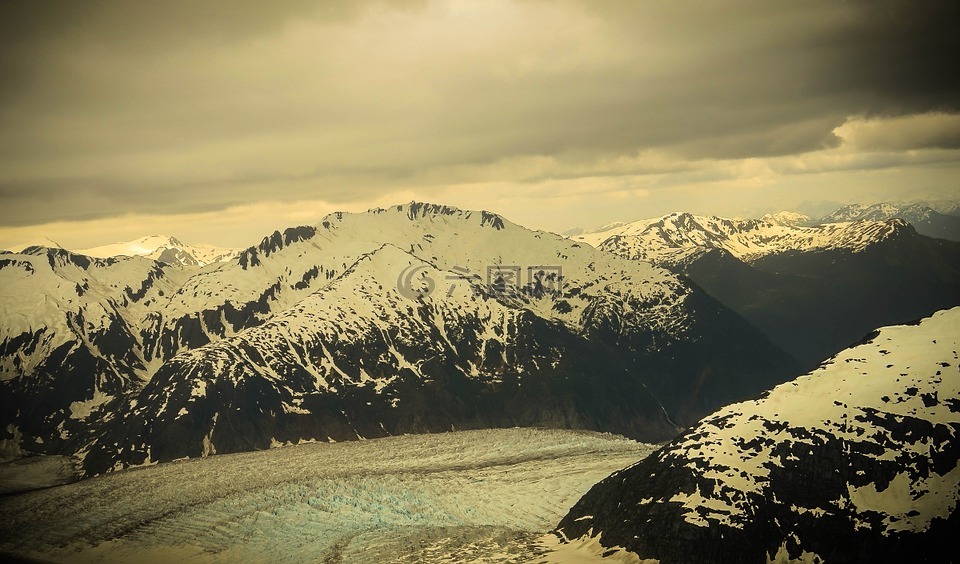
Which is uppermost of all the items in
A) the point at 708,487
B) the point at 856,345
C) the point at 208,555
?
the point at 856,345

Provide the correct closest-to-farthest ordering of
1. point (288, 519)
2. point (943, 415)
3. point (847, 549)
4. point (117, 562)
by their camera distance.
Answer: point (847, 549), point (943, 415), point (117, 562), point (288, 519)

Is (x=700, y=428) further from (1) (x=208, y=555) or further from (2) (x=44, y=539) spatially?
(2) (x=44, y=539)

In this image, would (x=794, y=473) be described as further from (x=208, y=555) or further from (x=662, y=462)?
(x=208, y=555)

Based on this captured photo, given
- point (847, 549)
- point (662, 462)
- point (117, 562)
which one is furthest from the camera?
point (117, 562)

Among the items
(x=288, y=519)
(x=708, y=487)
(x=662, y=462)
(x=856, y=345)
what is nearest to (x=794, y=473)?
(x=708, y=487)

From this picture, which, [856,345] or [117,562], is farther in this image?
[117,562]

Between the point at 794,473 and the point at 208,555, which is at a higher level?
the point at 794,473
